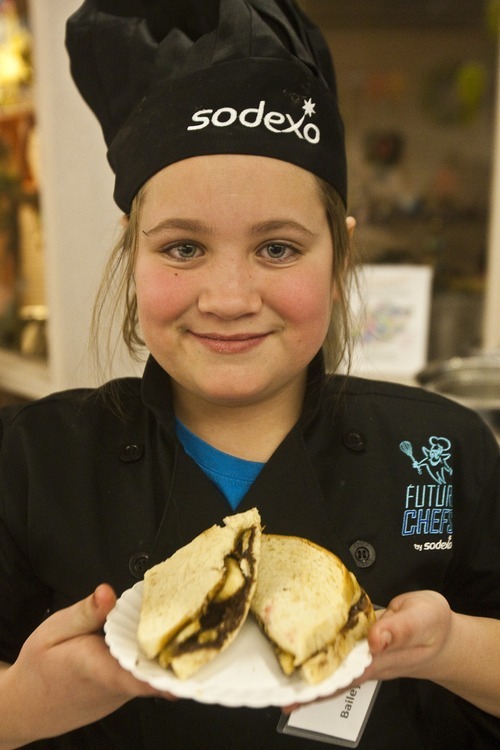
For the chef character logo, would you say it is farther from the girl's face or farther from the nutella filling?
the nutella filling

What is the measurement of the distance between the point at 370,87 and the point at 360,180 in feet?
1.60

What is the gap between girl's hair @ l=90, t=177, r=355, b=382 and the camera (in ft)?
3.22

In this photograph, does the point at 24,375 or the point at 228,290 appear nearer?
the point at 228,290

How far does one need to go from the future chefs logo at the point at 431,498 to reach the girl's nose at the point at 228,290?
1.14 ft

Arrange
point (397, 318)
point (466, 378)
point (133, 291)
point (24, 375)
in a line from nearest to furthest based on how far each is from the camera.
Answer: point (133, 291)
point (466, 378)
point (397, 318)
point (24, 375)

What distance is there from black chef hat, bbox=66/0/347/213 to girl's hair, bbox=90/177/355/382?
0.03 metres

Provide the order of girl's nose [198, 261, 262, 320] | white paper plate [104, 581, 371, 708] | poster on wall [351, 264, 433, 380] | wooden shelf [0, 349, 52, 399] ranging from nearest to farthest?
1. white paper plate [104, 581, 371, 708]
2. girl's nose [198, 261, 262, 320]
3. poster on wall [351, 264, 433, 380]
4. wooden shelf [0, 349, 52, 399]

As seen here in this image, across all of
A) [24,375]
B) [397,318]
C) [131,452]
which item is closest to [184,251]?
[131,452]

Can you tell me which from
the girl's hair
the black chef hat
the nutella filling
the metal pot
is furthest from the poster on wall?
the nutella filling

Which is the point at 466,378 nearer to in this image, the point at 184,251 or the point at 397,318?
the point at 397,318

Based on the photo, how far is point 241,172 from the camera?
34.5 inches

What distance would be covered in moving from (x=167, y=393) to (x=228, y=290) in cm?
25

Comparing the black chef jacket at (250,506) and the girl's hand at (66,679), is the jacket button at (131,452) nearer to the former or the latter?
the black chef jacket at (250,506)

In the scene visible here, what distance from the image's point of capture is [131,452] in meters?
1.05
